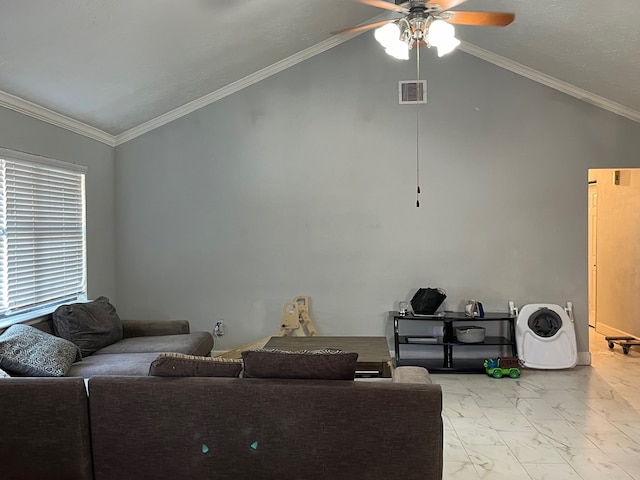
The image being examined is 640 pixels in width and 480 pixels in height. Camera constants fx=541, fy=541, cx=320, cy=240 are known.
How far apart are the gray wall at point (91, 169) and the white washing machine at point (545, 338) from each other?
4249 mm

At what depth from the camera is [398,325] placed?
562 centimetres

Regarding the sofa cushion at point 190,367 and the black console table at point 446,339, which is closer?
the sofa cushion at point 190,367

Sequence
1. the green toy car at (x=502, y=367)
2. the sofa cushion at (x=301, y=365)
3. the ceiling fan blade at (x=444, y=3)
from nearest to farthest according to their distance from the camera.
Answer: the sofa cushion at (x=301, y=365) < the ceiling fan blade at (x=444, y=3) < the green toy car at (x=502, y=367)

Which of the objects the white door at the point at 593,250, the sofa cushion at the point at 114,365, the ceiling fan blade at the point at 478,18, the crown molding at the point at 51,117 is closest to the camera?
the ceiling fan blade at the point at 478,18

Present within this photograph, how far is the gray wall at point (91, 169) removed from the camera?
4090 mm

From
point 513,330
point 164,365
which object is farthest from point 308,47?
point 164,365

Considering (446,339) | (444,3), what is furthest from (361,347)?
(444,3)

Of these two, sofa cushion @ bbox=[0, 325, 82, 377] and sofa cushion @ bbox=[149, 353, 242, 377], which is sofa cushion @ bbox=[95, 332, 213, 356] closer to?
sofa cushion @ bbox=[0, 325, 82, 377]

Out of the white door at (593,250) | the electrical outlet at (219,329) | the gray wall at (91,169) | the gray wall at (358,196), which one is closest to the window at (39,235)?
Result: the gray wall at (91,169)

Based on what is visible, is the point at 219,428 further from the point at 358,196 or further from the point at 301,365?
the point at 358,196

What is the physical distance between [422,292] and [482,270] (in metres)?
0.72

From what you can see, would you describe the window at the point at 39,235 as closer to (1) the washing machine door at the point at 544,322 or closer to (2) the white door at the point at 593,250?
(1) the washing machine door at the point at 544,322

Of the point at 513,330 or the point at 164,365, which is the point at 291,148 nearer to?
the point at 513,330

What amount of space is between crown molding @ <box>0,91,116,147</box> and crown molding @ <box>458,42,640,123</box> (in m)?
3.81
